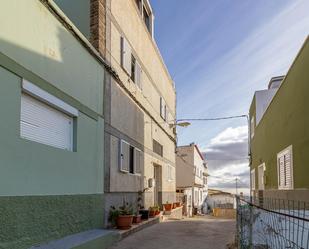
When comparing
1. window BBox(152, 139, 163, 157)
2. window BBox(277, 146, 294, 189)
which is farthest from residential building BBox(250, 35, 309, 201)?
window BBox(152, 139, 163, 157)

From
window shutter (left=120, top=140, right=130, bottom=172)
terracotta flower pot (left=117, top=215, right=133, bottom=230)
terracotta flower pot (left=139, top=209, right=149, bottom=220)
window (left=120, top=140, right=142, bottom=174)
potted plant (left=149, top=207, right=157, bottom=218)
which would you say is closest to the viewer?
terracotta flower pot (left=117, top=215, right=133, bottom=230)

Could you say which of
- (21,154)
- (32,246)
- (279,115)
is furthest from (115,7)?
(32,246)

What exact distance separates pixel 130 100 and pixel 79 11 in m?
3.70

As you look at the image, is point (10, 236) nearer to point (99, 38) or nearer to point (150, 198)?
point (99, 38)

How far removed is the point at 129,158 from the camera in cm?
1242

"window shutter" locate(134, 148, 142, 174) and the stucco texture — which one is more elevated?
"window shutter" locate(134, 148, 142, 174)

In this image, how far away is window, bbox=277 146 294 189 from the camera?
31.9 feet

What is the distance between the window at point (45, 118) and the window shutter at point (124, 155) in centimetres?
319

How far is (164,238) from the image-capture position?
9953 millimetres

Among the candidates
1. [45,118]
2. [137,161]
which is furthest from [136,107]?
[45,118]

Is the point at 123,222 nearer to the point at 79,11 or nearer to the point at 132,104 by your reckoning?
the point at 132,104

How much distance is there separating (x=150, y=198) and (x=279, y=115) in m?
6.68

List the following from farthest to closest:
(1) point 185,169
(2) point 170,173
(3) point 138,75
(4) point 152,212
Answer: (1) point 185,169 < (2) point 170,173 < (3) point 138,75 < (4) point 152,212

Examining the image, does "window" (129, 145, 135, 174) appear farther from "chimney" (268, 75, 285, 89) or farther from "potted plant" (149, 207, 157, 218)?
"chimney" (268, 75, 285, 89)
